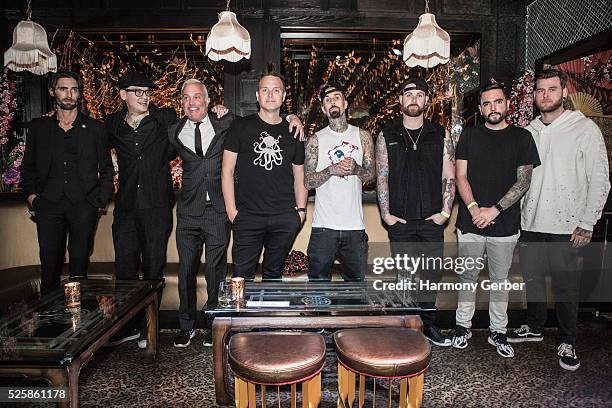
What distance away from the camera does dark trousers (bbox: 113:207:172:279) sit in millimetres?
3473

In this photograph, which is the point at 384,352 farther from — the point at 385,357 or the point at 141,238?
the point at 141,238

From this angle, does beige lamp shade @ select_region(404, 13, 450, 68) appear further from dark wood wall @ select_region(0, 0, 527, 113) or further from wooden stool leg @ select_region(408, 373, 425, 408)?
wooden stool leg @ select_region(408, 373, 425, 408)

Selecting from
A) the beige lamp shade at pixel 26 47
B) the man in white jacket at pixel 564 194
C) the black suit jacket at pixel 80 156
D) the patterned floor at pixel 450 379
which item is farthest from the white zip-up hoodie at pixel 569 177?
the beige lamp shade at pixel 26 47

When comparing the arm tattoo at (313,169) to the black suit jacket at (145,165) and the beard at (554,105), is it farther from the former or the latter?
the beard at (554,105)

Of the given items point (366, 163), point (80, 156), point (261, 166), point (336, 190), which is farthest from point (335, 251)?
point (80, 156)

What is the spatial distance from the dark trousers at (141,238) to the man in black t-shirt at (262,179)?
1.77ft

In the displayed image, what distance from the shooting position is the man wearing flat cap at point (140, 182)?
3432mm

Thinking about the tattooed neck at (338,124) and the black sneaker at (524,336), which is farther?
the black sneaker at (524,336)

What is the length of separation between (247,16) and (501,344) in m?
3.82

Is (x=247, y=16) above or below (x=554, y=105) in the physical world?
above

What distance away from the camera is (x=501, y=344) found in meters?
3.28

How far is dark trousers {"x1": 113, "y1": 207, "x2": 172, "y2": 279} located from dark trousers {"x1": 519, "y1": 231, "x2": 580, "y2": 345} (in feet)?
8.35

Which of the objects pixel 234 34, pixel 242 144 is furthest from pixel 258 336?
pixel 234 34

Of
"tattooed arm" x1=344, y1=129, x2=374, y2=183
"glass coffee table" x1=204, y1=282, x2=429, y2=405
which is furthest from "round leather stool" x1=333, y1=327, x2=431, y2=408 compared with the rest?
"tattooed arm" x1=344, y1=129, x2=374, y2=183
